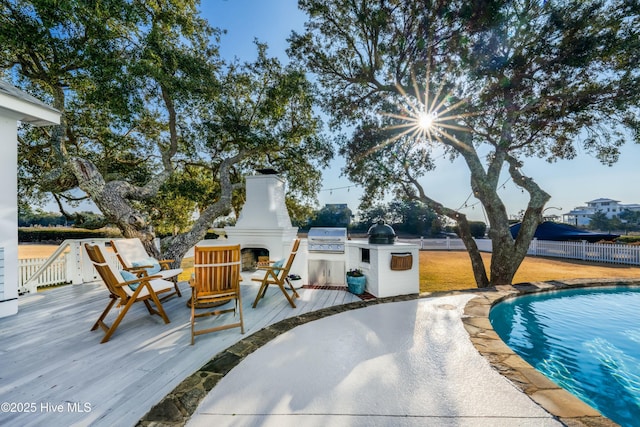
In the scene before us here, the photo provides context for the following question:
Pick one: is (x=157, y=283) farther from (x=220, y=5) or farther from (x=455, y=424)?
(x=220, y=5)

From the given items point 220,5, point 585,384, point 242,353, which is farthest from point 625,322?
point 220,5

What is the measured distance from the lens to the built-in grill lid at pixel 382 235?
15.2 ft

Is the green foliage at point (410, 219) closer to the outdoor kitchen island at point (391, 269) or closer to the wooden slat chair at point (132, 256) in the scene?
the outdoor kitchen island at point (391, 269)

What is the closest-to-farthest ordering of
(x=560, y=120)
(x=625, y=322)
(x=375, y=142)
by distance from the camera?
(x=625, y=322) → (x=560, y=120) → (x=375, y=142)

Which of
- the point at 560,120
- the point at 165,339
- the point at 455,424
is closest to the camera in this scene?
the point at 455,424

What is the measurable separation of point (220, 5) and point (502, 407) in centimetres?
1001

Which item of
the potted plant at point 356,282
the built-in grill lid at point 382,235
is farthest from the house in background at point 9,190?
the built-in grill lid at point 382,235

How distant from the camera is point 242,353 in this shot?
7.57 ft

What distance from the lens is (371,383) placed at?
187 cm

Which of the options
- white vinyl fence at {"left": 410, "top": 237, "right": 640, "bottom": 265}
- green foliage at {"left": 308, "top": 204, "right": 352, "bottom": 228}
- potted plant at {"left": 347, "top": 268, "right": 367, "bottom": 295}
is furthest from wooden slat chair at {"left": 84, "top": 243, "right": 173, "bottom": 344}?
green foliage at {"left": 308, "top": 204, "right": 352, "bottom": 228}

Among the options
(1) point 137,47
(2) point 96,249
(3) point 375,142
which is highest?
(1) point 137,47

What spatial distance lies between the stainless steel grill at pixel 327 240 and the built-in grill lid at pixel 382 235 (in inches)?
23.3

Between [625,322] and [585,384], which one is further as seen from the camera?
[625,322]

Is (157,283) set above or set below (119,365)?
above
